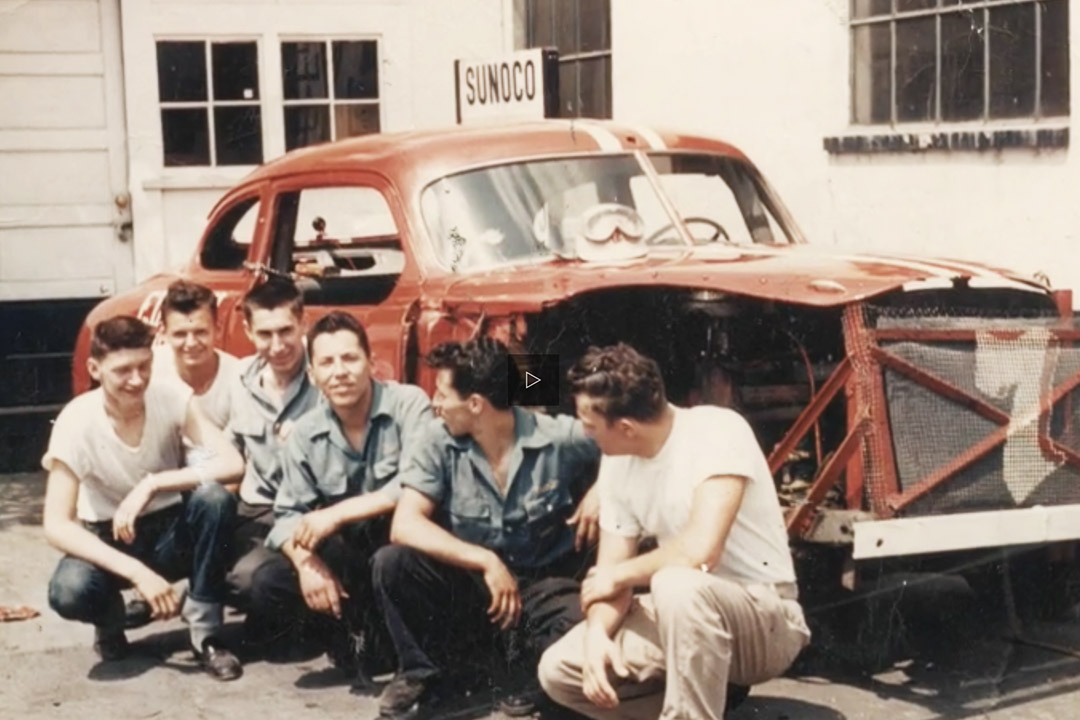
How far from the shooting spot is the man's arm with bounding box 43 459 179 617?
5926 millimetres

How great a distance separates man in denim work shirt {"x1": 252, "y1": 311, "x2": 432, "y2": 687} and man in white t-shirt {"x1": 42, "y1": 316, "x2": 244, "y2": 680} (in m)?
0.25

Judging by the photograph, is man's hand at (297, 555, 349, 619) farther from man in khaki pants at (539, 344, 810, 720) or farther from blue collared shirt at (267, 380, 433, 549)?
man in khaki pants at (539, 344, 810, 720)

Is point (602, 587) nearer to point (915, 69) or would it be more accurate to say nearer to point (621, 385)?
point (621, 385)

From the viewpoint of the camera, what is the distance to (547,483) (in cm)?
559

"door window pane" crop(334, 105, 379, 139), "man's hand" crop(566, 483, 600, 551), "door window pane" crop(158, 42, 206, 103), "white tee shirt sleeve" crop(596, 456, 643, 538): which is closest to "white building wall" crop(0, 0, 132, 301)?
"door window pane" crop(158, 42, 206, 103)

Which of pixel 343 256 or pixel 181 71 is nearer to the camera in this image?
pixel 343 256

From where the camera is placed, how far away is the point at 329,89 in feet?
43.9

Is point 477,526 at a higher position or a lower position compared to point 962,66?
lower

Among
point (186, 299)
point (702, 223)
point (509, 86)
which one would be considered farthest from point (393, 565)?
point (509, 86)

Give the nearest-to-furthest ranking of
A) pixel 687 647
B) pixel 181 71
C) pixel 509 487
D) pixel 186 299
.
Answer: pixel 687 647, pixel 509 487, pixel 186 299, pixel 181 71

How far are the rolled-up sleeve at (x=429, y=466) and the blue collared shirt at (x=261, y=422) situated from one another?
87cm

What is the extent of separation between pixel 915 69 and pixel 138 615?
493cm

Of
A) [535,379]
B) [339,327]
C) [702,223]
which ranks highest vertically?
[702,223]

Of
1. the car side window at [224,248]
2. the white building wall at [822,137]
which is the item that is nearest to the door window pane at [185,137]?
the white building wall at [822,137]
